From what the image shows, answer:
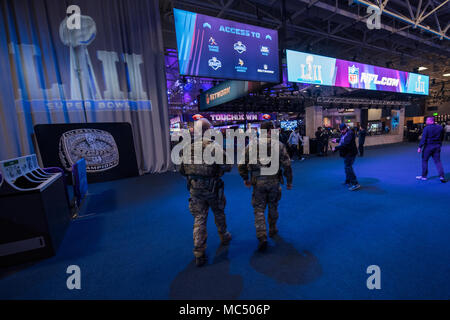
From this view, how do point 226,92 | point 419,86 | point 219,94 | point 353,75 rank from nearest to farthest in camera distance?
point 353,75 < point 226,92 < point 219,94 < point 419,86

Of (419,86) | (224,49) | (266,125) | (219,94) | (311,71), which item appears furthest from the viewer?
(419,86)

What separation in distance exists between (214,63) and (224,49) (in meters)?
0.54

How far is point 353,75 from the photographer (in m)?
7.98

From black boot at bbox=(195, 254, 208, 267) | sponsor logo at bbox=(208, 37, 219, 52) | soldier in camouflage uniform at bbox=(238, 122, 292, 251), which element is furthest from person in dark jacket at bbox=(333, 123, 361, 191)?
black boot at bbox=(195, 254, 208, 267)

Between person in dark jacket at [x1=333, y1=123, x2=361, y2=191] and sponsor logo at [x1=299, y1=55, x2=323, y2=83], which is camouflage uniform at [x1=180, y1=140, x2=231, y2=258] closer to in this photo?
person in dark jacket at [x1=333, y1=123, x2=361, y2=191]

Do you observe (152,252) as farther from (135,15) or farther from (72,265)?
(135,15)

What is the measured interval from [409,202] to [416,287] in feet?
8.52

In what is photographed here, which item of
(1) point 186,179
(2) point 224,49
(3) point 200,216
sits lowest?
(1) point 186,179

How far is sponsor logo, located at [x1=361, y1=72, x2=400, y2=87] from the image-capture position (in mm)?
8367

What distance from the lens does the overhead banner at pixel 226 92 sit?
23.6 ft

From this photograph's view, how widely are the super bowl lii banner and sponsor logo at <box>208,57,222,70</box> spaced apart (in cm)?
305

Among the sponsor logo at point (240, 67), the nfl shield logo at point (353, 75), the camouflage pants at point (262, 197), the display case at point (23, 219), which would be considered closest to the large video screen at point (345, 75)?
the nfl shield logo at point (353, 75)

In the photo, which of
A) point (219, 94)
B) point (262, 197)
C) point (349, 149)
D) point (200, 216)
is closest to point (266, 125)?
point (262, 197)

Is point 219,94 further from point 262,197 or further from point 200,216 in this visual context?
point 200,216
